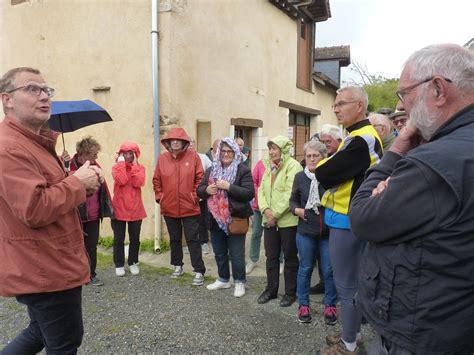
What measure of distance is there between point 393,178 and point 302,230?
2.12 meters

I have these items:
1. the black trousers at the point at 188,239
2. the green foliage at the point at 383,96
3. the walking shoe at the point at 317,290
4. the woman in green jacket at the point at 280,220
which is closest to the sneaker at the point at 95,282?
the black trousers at the point at 188,239

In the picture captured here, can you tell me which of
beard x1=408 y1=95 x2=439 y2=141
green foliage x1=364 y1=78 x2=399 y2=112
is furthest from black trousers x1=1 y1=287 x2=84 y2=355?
green foliage x1=364 y1=78 x2=399 y2=112

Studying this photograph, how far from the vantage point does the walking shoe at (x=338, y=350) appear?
8.96 feet

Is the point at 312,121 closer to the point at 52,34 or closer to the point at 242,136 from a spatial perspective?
the point at 242,136

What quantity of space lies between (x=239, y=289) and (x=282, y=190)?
125 cm

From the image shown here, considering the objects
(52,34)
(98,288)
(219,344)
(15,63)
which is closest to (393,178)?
(219,344)

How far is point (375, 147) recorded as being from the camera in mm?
2541

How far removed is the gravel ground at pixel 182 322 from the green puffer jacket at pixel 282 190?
3.04ft

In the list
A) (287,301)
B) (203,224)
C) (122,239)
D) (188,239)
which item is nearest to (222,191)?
(188,239)

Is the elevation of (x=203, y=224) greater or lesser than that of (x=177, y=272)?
greater

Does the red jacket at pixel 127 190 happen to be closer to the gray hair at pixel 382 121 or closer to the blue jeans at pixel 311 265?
the blue jeans at pixel 311 265

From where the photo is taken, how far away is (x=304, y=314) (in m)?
3.40

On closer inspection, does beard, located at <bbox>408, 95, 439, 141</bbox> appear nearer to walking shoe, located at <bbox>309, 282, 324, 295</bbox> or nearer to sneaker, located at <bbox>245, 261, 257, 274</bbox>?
walking shoe, located at <bbox>309, 282, 324, 295</bbox>

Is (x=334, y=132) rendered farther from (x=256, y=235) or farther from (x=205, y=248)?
(x=205, y=248)
